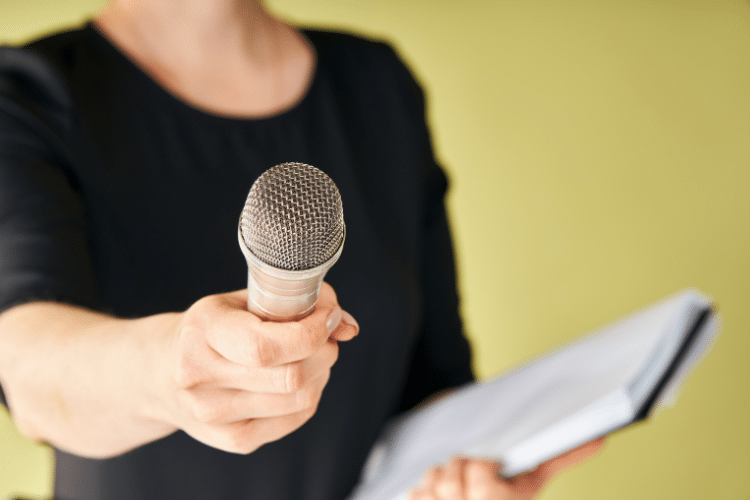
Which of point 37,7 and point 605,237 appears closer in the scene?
point 37,7

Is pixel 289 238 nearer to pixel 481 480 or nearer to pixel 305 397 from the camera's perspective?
pixel 305 397

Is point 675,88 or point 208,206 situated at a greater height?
point 675,88

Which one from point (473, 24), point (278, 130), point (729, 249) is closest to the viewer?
point (278, 130)

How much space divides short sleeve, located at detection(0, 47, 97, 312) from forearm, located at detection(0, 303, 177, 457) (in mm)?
23

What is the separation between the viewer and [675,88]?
1.25 meters

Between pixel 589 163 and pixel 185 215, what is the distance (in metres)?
1.08

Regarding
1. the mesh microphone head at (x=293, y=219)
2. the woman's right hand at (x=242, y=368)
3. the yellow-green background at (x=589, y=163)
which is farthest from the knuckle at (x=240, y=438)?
the yellow-green background at (x=589, y=163)

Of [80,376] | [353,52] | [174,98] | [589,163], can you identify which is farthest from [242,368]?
[589,163]

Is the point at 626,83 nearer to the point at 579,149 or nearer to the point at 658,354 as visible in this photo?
the point at 579,149

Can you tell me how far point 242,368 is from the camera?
22 centimetres

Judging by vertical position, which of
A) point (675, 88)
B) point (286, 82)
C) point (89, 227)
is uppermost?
point (675, 88)

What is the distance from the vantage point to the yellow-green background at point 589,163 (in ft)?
3.94

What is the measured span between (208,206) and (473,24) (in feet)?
3.22

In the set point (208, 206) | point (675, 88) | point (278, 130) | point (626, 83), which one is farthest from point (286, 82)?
point (675, 88)
